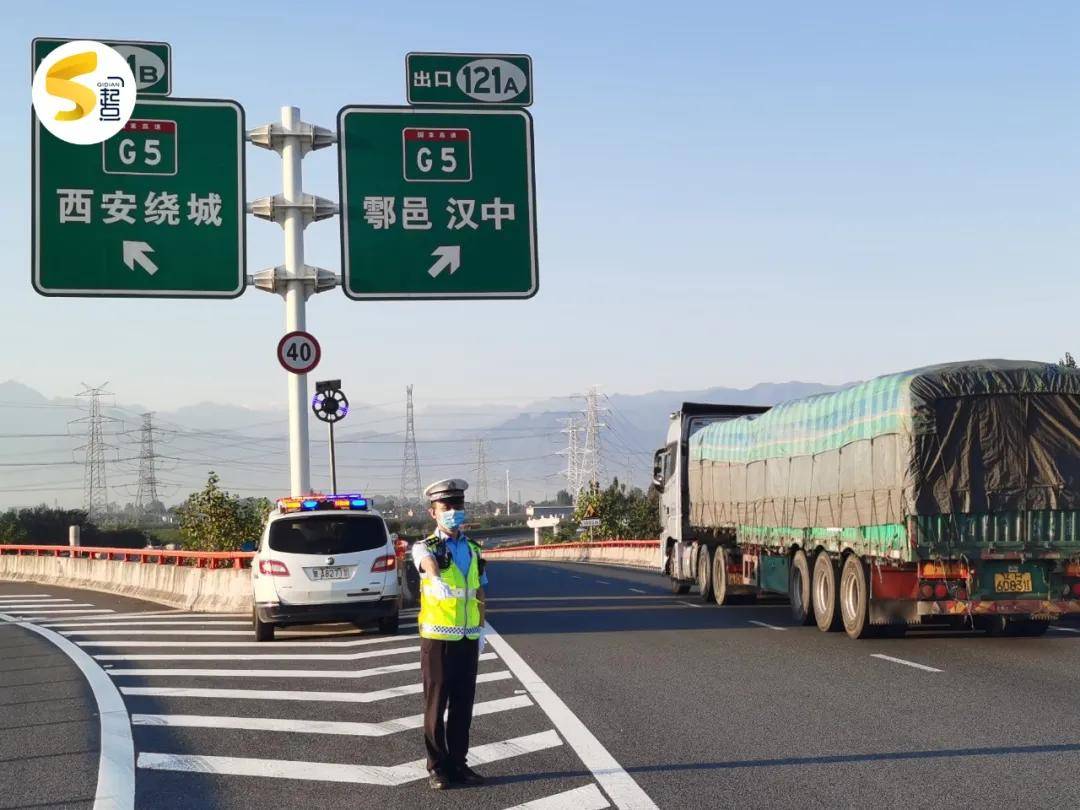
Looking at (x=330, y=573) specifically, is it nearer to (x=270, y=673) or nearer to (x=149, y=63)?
(x=270, y=673)

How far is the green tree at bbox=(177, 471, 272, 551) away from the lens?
52.5 m

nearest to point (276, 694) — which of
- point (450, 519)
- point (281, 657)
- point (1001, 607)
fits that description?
point (281, 657)

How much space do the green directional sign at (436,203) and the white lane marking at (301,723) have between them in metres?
9.88

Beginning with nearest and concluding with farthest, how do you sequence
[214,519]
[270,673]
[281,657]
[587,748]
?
[587,748] < [270,673] < [281,657] < [214,519]

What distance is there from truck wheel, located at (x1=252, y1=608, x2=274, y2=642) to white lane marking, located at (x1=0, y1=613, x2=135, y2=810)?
2729mm

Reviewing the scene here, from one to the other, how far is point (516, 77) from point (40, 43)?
22.8 ft

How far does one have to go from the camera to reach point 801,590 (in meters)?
20.5

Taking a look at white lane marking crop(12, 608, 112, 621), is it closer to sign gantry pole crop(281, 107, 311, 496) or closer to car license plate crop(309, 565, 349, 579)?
sign gantry pole crop(281, 107, 311, 496)

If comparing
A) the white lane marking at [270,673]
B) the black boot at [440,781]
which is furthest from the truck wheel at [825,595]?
the black boot at [440,781]

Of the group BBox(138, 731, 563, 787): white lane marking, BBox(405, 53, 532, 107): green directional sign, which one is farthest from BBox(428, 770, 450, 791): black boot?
BBox(405, 53, 532, 107): green directional sign

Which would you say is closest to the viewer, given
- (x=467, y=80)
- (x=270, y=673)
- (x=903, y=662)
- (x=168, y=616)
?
(x=270, y=673)

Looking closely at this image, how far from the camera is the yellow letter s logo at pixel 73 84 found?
20.3 m

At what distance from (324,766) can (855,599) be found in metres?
10.2

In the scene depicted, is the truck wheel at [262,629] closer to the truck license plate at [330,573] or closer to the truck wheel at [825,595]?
the truck license plate at [330,573]
